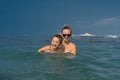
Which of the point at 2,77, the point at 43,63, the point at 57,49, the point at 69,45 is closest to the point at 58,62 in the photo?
the point at 43,63

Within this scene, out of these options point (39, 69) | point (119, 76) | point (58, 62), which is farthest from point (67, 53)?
point (119, 76)

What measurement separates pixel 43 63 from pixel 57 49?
5.28 ft

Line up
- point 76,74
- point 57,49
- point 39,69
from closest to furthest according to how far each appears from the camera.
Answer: point 76,74 < point 39,69 < point 57,49

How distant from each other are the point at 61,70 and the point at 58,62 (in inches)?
63.7

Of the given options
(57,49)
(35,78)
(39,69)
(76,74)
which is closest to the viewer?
(35,78)

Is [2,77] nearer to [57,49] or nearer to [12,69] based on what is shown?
[12,69]

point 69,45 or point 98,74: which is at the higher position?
point 69,45

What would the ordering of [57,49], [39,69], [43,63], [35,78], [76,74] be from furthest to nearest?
1. [57,49]
2. [43,63]
3. [39,69]
4. [76,74]
5. [35,78]

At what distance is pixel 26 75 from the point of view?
760cm

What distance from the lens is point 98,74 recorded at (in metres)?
7.95

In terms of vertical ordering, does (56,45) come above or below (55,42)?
below

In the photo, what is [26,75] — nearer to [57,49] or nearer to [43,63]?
[43,63]

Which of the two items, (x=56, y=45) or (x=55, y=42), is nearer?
(x=55, y=42)

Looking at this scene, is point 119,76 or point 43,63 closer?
point 119,76
